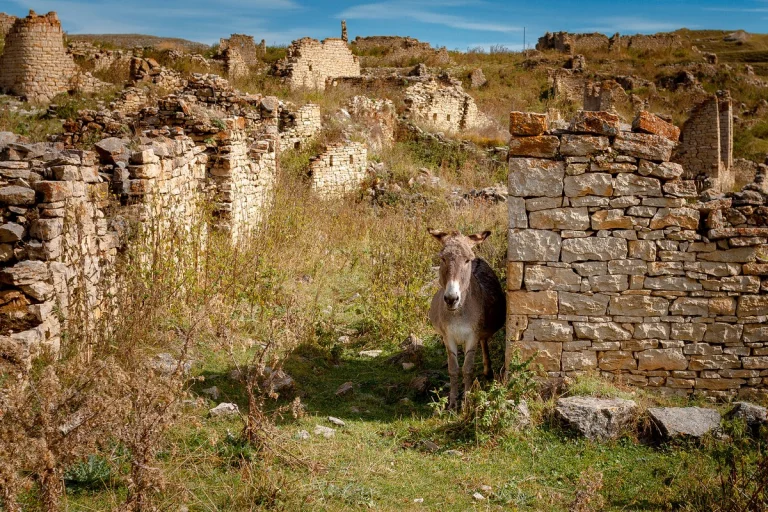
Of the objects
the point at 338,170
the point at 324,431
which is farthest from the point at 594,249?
the point at 338,170

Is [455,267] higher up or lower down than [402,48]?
lower down

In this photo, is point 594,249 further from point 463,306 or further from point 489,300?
point 463,306

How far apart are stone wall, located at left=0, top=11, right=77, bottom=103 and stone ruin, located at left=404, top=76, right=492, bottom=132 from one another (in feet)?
36.8

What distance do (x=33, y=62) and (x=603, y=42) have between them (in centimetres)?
3140

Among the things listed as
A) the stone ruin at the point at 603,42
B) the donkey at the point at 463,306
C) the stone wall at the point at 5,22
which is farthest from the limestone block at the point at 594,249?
the stone ruin at the point at 603,42

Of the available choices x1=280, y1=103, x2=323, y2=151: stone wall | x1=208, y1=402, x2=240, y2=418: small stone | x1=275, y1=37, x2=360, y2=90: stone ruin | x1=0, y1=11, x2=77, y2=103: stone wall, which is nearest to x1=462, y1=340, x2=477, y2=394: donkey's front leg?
x1=208, y1=402, x2=240, y2=418: small stone

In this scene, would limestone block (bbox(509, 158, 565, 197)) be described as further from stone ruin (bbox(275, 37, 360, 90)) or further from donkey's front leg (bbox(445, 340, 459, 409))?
stone ruin (bbox(275, 37, 360, 90))

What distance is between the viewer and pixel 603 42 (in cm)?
3878

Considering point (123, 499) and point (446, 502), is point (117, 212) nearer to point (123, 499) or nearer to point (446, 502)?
point (123, 499)

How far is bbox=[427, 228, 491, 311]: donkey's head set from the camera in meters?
5.36

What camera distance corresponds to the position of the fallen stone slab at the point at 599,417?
17.3 ft

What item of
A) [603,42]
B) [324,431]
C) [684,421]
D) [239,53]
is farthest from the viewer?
[603,42]

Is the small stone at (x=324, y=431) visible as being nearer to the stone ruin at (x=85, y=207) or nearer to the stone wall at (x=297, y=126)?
the stone ruin at (x=85, y=207)

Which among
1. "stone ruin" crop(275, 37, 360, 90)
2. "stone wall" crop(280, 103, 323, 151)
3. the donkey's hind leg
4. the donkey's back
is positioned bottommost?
the donkey's hind leg
